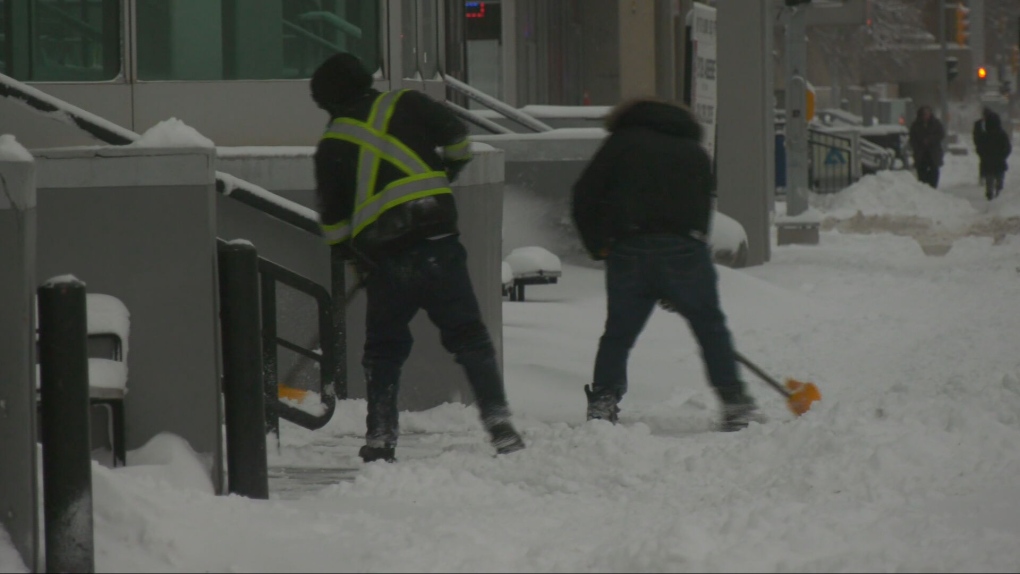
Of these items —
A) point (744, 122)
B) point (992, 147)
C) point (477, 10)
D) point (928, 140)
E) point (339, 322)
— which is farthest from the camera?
point (928, 140)

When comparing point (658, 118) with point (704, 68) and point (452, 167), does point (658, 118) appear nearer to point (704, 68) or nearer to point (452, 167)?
point (452, 167)

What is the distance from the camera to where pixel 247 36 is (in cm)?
903

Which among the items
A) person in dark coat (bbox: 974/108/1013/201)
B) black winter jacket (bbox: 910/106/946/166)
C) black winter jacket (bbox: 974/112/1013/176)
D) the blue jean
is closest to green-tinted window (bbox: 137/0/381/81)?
the blue jean

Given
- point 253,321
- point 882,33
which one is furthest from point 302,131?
point 882,33

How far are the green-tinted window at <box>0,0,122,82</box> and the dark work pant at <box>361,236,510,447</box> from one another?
2943 mm

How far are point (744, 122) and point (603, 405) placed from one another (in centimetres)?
1037

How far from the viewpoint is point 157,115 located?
8922 millimetres

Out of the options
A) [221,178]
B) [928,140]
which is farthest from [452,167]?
[928,140]

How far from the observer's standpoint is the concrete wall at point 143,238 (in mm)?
5617

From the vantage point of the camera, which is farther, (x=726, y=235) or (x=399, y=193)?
(x=726, y=235)

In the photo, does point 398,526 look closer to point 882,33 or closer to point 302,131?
point 302,131

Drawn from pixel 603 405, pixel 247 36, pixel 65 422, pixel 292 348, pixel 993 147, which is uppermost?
pixel 247 36

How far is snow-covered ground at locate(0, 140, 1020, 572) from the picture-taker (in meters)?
4.75

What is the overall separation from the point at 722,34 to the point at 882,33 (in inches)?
1928
